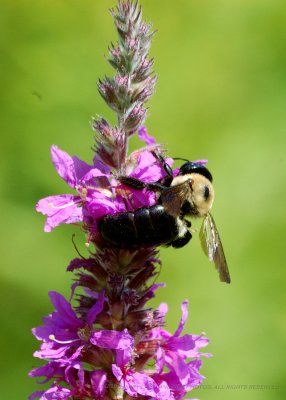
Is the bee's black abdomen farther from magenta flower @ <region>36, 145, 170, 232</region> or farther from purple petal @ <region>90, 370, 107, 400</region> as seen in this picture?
purple petal @ <region>90, 370, 107, 400</region>

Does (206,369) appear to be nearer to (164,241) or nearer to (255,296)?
(255,296)

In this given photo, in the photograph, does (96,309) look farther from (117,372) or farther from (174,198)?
(174,198)

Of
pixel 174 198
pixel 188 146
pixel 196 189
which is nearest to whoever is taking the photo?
pixel 174 198

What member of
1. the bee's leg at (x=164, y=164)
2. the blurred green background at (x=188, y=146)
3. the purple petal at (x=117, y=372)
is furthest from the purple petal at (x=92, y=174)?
the blurred green background at (x=188, y=146)

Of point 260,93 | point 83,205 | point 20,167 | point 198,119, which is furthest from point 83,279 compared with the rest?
point 260,93

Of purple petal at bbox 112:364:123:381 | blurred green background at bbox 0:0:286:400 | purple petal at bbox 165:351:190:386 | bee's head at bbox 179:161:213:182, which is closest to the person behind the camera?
purple petal at bbox 112:364:123:381

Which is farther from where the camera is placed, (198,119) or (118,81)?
(198,119)

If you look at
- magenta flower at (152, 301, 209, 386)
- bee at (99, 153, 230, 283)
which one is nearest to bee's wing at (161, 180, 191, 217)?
bee at (99, 153, 230, 283)

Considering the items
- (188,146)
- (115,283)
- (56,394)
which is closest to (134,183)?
(115,283)
